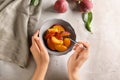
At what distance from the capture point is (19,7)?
894mm

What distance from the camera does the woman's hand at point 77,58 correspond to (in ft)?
2.83

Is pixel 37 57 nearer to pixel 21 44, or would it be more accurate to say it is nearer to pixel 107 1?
pixel 21 44

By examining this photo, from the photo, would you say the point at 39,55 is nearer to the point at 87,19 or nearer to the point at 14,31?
the point at 14,31

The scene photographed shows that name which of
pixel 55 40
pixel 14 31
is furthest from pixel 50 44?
pixel 14 31

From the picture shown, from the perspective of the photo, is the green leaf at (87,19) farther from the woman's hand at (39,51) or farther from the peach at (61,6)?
the woman's hand at (39,51)

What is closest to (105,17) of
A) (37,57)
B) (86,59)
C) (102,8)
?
(102,8)

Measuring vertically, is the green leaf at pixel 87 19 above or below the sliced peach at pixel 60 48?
above

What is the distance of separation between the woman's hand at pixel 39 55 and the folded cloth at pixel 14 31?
0.12ft

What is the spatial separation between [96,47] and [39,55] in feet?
0.70

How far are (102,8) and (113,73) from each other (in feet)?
0.78

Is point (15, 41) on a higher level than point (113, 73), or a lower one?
higher

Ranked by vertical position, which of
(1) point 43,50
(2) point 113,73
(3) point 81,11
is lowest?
(2) point 113,73

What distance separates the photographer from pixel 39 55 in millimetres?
853

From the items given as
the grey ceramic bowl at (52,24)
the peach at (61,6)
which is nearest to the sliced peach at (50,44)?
the grey ceramic bowl at (52,24)
